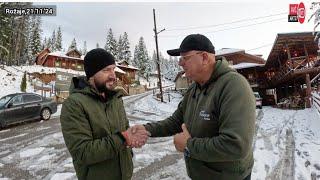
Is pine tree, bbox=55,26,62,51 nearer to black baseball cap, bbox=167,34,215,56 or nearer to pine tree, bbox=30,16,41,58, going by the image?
pine tree, bbox=30,16,41,58

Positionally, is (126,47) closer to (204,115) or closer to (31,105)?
(31,105)

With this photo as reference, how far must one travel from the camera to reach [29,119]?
16953 millimetres

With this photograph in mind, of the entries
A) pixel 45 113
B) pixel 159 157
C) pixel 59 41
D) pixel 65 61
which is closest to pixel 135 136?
pixel 159 157

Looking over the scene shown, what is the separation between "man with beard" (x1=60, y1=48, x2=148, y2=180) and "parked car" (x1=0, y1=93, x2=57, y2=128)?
14.4 meters

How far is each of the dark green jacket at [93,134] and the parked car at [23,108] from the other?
1440 centimetres

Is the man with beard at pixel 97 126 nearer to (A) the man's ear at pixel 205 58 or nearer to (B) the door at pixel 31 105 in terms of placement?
(A) the man's ear at pixel 205 58

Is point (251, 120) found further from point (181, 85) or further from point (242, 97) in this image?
point (181, 85)

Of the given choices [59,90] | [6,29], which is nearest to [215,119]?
[59,90]

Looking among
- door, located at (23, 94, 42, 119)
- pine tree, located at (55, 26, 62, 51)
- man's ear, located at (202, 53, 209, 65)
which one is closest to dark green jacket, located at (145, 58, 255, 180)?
man's ear, located at (202, 53, 209, 65)

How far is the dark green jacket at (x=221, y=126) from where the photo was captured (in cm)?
230

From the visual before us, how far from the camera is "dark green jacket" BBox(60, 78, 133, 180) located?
2.70 meters

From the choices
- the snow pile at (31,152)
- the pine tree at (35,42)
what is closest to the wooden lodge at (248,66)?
the snow pile at (31,152)

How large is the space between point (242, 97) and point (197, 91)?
669mm

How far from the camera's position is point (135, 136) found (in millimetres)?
2977
